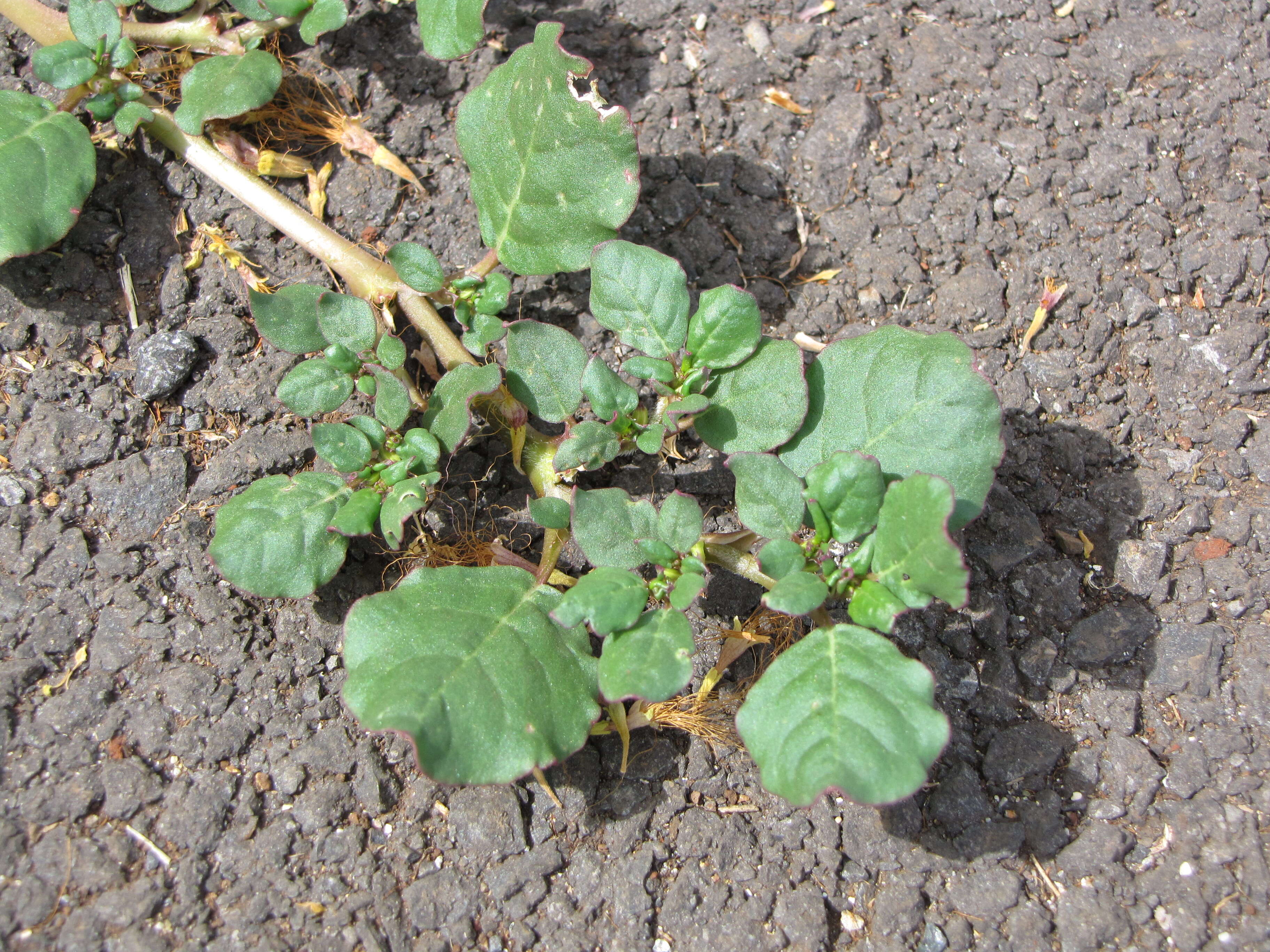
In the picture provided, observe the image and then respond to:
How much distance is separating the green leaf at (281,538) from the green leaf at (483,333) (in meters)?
0.46

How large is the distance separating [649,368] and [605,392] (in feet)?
0.41

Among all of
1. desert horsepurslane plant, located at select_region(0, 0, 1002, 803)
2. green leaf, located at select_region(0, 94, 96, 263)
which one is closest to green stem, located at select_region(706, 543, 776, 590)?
desert horsepurslane plant, located at select_region(0, 0, 1002, 803)

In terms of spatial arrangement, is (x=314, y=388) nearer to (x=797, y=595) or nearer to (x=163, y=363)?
(x=163, y=363)

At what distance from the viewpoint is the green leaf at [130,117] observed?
2426 mm

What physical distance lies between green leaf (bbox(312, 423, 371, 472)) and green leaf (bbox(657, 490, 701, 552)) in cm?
69

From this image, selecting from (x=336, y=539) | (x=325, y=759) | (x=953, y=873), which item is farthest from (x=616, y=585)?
(x=953, y=873)

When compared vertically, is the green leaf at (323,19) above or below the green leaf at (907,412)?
above

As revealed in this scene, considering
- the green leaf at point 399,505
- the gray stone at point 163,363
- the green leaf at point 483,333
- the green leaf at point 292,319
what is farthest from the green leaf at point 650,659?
the gray stone at point 163,363

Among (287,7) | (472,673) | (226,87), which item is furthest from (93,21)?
(472,673)

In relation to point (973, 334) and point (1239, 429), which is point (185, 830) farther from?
point (1239, 429)

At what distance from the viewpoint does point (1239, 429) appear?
2.46 meters

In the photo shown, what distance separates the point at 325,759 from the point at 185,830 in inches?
11.9

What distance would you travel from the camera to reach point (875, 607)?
185 centimetres

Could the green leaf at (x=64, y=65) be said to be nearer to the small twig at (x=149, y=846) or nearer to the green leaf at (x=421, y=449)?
the green leaf at (x=421, y=449)
